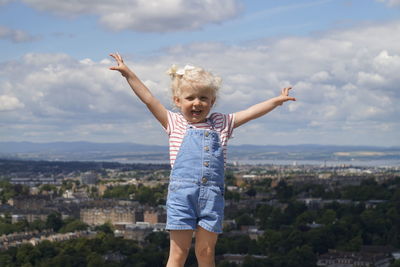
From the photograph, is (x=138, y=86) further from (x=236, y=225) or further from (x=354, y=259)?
(x=236, y=225)

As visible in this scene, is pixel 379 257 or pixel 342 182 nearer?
pixel 379 257

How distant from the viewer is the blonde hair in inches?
306

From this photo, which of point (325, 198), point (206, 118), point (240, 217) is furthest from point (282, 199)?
point (206, 118)

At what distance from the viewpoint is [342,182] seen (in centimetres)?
16975

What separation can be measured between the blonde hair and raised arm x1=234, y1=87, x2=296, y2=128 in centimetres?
41

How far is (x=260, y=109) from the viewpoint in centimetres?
822

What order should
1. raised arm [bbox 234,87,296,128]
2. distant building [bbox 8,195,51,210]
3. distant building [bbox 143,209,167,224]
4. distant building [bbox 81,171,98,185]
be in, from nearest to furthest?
Result: raised arm [bbox 234,87,296,128] < distant building [bbox 143,209,167,224] < distant building [bbox 8,195,51,210] < distant building [bbox 81,171,98,185]

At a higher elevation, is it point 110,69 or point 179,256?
point 110,69

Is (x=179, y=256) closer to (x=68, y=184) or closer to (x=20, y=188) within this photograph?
(x=20, y=188)

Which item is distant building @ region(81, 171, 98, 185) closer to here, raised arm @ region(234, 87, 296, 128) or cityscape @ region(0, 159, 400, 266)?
cityscape @ region(0, 159, 400, 266)

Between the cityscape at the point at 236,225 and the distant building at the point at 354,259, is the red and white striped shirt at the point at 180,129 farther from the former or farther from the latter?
the distant building at the point at 354,259

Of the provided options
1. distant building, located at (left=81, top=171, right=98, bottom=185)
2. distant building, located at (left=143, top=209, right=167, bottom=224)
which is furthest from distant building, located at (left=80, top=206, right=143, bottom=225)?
distant building, located at (left=81, top=171, right=98, bottom=185)

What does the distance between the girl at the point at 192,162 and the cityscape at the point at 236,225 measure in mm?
59001

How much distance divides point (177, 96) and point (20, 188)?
149 m
